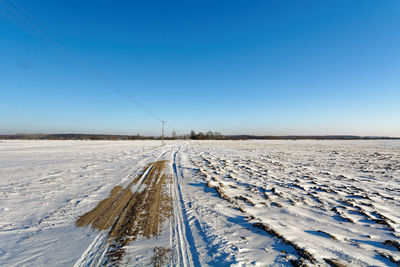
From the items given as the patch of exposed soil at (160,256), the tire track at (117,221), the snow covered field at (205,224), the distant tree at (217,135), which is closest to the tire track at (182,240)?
the snow covered field at (205,224)

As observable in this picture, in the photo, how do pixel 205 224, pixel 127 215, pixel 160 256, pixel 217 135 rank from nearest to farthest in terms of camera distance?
1. pixel 160 256
2. pixel 205 224
3. pixel 127 215
4. pixel 217 135

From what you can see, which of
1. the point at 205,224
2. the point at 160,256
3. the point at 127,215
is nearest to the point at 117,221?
the point at 127,215

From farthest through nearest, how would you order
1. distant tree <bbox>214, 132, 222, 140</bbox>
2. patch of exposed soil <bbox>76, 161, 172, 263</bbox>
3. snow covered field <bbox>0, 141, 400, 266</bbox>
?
distant tree <bbox>214, 132, 222, 140</bbox> < patch of exposed soil <bbox>76, 161, 172, 263</bbox> < snow covered field <bbox>0, 141, 400, 266</bbox>

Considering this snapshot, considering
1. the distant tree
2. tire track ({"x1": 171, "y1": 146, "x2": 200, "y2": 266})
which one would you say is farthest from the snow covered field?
the distant tree

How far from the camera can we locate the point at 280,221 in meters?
4.04

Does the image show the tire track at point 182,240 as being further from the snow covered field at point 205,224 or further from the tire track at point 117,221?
the tire track at point 117,221

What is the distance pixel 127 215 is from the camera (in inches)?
169

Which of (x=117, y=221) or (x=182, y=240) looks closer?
(x=182, y=240)

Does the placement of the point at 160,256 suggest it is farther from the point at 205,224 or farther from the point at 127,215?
the point at 127,215

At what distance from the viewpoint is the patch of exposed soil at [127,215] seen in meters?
3.28

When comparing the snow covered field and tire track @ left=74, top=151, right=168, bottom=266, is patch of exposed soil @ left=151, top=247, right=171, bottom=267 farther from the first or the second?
tire track @ left=74, top=151, right=168, bottom=266

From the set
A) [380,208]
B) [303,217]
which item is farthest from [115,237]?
[380,208]

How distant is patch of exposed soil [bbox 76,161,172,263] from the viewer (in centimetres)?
328

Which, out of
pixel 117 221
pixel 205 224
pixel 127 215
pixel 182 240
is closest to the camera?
pixel 182 240
